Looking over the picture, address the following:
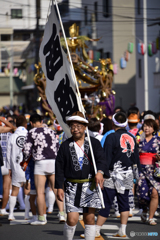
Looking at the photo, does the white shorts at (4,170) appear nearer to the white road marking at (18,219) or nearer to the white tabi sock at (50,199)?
the white road marking at (18,219)

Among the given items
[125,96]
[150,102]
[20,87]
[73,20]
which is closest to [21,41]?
[20,87]

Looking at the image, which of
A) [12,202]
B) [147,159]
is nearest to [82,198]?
[147,159]

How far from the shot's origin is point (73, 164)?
503 cm

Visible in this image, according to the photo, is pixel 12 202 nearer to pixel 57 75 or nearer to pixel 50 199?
pixel 50 199

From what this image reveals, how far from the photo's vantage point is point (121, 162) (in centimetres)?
639

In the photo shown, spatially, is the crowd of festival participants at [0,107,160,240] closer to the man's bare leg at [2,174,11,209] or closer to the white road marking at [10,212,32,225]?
the man's bare leg at [2,174,11,209]

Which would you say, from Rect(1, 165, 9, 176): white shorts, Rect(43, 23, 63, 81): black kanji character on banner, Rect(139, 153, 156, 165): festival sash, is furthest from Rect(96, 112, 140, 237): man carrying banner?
Rect(1, 165, 9, 176): white shorts

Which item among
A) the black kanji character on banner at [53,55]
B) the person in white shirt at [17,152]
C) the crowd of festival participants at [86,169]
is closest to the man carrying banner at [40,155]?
the crowd of festival participants at [86,169]

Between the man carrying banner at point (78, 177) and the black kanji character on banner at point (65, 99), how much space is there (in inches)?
13.2

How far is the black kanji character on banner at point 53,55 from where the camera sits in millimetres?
5707

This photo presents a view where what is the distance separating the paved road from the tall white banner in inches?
77.9

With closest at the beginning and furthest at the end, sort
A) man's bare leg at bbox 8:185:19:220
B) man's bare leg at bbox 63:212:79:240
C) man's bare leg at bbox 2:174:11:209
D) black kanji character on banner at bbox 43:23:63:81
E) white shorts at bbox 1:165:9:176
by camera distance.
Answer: man's bare leg at bbox 63:212:79:240, black kanji character on banner at bbox 43:23:63:81, man's bare leg at bbox 8:185:19:220, man's bare leg at bbox 2:174:11:209, white shorts at bbox 1:165:9:176

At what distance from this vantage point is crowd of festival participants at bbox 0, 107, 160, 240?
16.6 ft

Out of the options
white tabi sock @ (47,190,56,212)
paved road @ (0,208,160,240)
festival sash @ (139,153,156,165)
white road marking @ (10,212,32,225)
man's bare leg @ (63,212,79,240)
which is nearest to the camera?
man's bare leg @ (63,212,79,240)
